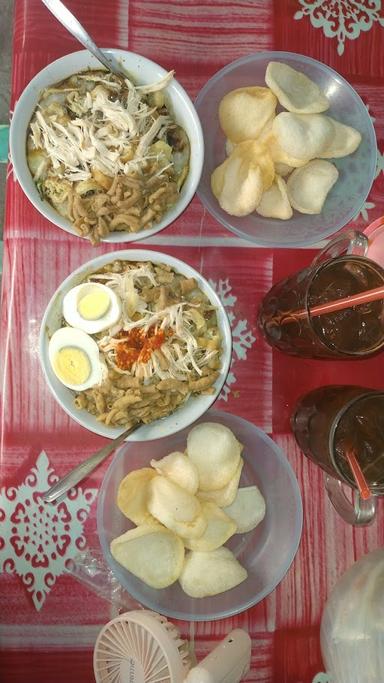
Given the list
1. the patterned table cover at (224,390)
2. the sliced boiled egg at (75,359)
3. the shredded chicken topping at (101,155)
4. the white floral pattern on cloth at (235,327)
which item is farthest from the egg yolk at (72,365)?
the white floral pattern on cloth at (235,327)

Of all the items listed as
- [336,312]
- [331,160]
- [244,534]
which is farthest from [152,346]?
[331,160]

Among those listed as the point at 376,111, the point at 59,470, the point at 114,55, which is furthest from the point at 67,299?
the point at 376,111

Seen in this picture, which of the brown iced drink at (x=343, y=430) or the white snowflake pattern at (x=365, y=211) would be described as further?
the white snowflake pattern at (x=365, y=211)

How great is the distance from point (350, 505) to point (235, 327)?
0.47 m

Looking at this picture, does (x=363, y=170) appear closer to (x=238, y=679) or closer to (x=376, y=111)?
(x=376, y=111)

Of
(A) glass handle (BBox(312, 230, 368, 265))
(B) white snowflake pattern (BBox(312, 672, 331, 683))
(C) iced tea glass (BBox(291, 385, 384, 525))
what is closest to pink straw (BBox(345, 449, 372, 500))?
(C) iced tea glass (BBox(291, 385, 384, 525))

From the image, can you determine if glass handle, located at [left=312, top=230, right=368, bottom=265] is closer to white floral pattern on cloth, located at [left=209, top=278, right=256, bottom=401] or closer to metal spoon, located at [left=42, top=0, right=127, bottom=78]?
white floral pattern on cloth, located at [left=209, top=278, right=256, bottom=401]

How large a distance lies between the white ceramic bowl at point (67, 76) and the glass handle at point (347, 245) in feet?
1.00

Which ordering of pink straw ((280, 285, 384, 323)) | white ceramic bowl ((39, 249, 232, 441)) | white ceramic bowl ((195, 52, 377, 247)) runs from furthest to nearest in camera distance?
white ceramic bowl ((195, 52, 377, 247)) → white ceramic bowl ((39, 249, 232, 441)) → pink straw ((280, 285, 384, 323))

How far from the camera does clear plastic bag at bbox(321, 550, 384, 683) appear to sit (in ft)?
4.06

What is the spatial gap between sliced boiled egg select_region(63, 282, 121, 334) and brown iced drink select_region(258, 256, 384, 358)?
37cm

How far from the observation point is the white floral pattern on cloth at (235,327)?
1.49m

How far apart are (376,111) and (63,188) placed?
80 cm

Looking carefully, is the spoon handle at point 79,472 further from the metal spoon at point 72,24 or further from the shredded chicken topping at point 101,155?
the metal spoon at point 72,24
